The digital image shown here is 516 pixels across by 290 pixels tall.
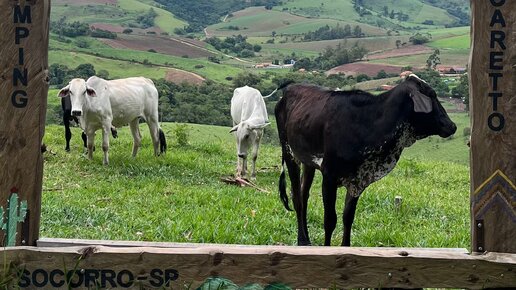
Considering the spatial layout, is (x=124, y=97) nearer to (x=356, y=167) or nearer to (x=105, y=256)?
(x=356, y=167)

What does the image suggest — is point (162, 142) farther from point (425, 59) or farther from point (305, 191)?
point (425, 59)

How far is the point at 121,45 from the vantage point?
63.4 meters

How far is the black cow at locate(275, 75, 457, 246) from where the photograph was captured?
575 centimetres

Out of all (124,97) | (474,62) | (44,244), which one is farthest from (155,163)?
(474,62)

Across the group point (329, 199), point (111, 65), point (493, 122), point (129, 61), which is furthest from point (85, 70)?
point (493, 122)

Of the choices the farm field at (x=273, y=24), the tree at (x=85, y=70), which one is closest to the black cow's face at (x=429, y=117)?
the tree at (x=85, y=70)

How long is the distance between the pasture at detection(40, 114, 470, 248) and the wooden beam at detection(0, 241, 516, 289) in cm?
260

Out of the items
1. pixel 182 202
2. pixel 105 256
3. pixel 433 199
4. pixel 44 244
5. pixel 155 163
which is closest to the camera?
pixel 105 256

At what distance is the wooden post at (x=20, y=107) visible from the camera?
4.57 metres

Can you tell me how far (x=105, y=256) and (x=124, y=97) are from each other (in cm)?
971

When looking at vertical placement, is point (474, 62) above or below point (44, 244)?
above

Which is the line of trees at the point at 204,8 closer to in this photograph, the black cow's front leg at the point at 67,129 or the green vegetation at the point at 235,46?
the green vegetation at the point at 235,46

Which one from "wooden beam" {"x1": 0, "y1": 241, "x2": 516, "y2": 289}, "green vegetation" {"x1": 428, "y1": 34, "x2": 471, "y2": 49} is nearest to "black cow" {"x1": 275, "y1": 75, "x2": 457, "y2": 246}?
"wooden beam" {"x1": 0, "y1": 241, "x2": 516, "y2": 289}

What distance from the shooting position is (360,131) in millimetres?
5906
